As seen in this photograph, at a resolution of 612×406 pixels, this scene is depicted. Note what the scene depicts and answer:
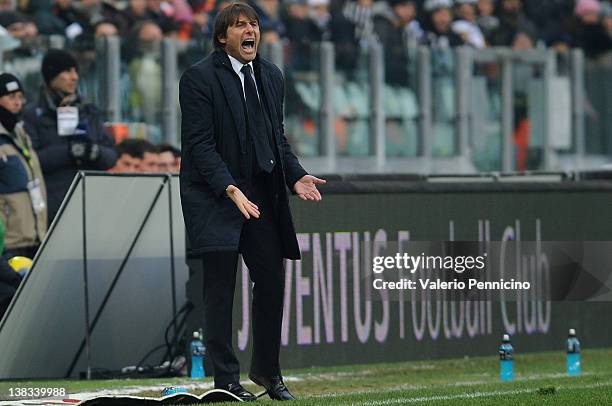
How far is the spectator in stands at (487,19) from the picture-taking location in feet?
85.3

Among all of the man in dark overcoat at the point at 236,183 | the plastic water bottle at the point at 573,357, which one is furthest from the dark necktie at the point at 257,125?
the plastic water bottle at the point at 573,357

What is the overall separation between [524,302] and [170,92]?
19.8 ft

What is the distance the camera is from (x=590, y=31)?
26.6 meters

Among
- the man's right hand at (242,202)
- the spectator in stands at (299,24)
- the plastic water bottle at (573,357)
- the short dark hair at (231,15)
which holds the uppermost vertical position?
the spectator in stands at (299,24)

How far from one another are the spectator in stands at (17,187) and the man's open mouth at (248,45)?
4645 millimetres

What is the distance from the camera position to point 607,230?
14.7m

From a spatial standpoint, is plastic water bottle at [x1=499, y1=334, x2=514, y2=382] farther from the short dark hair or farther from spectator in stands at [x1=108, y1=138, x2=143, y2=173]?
spectator in stands at [x1=108, y1=138, x2=143, y2=173]

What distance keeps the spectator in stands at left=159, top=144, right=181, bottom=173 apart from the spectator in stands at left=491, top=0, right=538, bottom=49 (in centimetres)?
1067

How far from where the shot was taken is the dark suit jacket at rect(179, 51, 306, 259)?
9641 millimetres

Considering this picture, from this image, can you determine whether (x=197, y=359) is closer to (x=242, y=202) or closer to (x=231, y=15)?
(x=242, y=202)

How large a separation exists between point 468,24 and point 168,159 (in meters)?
10.4

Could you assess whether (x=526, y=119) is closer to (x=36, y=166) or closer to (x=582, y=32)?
(x=582, y=32)

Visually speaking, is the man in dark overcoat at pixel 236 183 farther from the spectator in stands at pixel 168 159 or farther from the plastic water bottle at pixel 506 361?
the spectator in stands at pixel 168 159

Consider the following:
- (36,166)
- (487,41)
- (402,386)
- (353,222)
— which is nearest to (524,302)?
(353,222)
